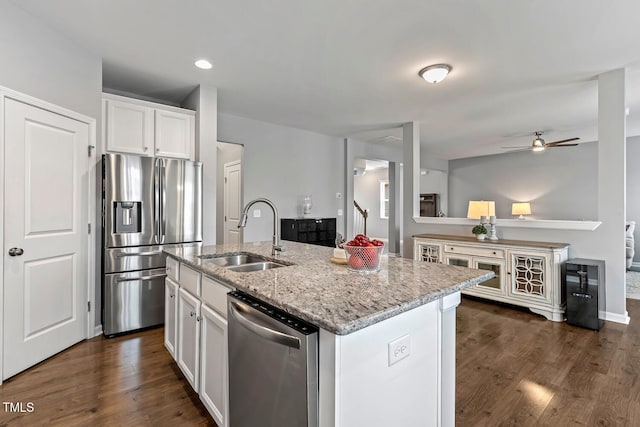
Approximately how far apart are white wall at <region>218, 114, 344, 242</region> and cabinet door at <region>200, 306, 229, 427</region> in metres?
3.16

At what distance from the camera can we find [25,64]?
7.53ft

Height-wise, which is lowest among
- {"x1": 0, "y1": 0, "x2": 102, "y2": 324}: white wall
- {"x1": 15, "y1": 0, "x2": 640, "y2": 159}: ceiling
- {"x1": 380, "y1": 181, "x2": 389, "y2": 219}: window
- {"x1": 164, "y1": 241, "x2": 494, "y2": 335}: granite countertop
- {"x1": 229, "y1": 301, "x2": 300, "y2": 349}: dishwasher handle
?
{"x1": 229, "y1": 301, "x2": 300, "y2": 349}: dishwasher handle

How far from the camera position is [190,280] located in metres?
1.92

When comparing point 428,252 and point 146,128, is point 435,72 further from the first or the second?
point 146,128

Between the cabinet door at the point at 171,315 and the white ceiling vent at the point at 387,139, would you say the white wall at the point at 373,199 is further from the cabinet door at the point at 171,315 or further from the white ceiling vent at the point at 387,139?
the cabinet door at the point at 171,315

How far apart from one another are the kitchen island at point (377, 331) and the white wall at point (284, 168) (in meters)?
3.31

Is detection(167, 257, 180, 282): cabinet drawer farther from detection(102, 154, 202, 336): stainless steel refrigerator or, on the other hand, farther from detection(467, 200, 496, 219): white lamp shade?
detection(467, 200, 496, 219): white lamp shade

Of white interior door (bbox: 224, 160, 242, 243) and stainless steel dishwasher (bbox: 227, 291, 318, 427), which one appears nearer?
stainless steel dishwasher (bbox: 227, 291, 318, 427)

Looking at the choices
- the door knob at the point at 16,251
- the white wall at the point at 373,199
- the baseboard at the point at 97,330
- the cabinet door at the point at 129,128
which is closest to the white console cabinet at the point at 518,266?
the cabinet door at the point at 129,128

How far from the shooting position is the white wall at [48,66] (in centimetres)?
220

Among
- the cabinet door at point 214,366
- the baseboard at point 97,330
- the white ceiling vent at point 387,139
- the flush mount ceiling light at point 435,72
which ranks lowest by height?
the baseboard at point 97,330

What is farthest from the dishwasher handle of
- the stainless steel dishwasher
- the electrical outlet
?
the electrical outlet

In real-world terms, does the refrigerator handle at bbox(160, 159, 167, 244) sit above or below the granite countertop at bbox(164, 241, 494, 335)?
above

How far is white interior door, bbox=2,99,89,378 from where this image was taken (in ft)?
7.21
